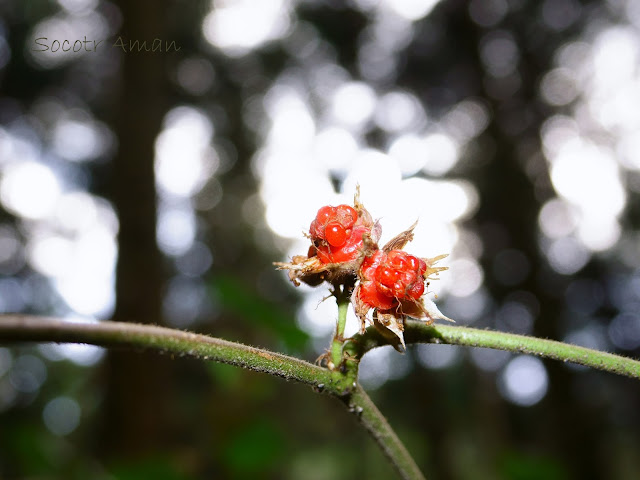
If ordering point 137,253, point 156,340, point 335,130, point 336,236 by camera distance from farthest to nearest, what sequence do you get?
point 335,130 → point 137,253 → point 336,236 → point 156,340

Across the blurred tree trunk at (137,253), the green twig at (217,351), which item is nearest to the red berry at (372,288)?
the green twig at (217,351)

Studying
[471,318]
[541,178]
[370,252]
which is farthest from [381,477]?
[370,252]

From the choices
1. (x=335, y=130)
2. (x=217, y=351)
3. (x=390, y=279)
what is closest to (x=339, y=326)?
(x=390, y=279)

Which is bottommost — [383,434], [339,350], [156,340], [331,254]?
[383,434]

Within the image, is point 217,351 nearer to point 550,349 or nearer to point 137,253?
point 550,349

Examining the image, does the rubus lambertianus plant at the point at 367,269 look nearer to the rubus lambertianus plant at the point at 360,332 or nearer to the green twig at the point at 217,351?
the rubus lambertianus plant at the point at 360,332

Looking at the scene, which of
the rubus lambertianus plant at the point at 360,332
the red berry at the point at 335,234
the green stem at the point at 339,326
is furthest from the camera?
the red berry at the point at 335,234
